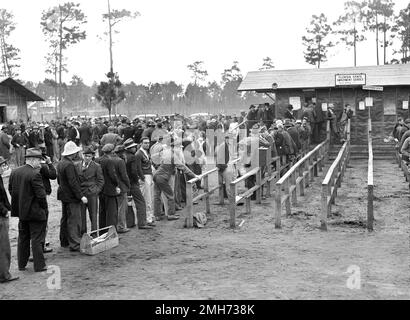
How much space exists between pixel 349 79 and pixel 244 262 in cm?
1540

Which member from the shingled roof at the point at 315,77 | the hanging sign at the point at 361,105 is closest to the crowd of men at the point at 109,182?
the hanging sign at the point at 361,105

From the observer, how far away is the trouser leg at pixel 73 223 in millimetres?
9000

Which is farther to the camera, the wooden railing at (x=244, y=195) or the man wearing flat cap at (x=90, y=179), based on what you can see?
the wooden railing at (x=244, y=195)

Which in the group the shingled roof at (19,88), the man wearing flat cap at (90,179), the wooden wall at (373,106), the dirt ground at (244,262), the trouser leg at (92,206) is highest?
the shingled roof at (19,88)

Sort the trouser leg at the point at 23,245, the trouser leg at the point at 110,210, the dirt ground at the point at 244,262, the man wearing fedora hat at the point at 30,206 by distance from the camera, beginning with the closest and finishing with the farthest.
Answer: the dirt ground at the point at 244,262, the man wearing fedora hat at the point at 30,206, the trouser leg at the point at 23,245, the trouser leg at the point at 110,210

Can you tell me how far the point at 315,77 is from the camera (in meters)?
23.6

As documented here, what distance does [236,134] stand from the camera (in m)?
20.1

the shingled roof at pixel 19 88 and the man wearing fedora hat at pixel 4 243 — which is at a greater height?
the shingled roof at pixel 19 88

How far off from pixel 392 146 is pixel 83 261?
16.9 meters

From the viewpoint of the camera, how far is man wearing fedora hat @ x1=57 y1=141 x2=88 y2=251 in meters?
8.84

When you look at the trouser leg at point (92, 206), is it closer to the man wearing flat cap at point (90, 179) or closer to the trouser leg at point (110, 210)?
the man wearing flat cap at point (90, 179)

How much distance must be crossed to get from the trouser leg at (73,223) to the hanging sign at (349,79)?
1543 centimetres

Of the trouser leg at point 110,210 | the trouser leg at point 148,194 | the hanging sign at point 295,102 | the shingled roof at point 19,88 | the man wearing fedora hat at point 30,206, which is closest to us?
the man wearing fedora hat at point 30,206

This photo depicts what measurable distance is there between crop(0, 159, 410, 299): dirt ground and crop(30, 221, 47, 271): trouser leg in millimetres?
179
